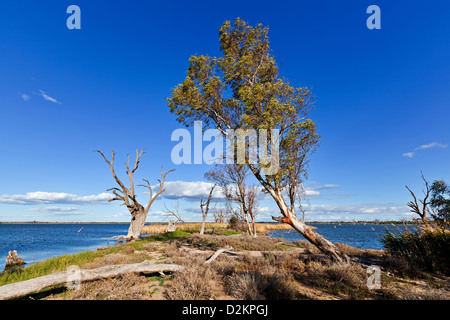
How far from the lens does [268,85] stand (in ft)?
32.4

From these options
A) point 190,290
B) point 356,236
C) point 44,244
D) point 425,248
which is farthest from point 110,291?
point 356,236

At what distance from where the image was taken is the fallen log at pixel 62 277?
185 inches

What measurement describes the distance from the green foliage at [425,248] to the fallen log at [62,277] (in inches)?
398

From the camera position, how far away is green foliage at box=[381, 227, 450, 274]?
26.1 ft

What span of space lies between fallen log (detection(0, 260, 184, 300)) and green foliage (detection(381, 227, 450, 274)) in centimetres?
1011

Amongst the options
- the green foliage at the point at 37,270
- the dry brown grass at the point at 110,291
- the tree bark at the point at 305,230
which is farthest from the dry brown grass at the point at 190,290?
the green foliage at the point at 37,270

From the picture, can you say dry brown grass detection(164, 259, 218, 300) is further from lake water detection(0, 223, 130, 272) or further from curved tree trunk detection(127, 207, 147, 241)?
curved tree trunk detection(127, 207, 147, 241)

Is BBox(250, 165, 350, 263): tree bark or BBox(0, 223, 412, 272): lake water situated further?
BBox(0, 223, 412, 272): lake water

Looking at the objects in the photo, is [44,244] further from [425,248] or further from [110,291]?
[425,248]

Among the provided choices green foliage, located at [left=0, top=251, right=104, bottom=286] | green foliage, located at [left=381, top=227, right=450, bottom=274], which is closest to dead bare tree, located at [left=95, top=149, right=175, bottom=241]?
green foliage, located at [left=0, top=251, right=104, bottom=286]

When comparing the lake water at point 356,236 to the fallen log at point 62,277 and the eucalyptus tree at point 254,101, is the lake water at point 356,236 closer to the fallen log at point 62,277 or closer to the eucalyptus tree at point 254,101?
the eucalyptus tree at point 254,101
